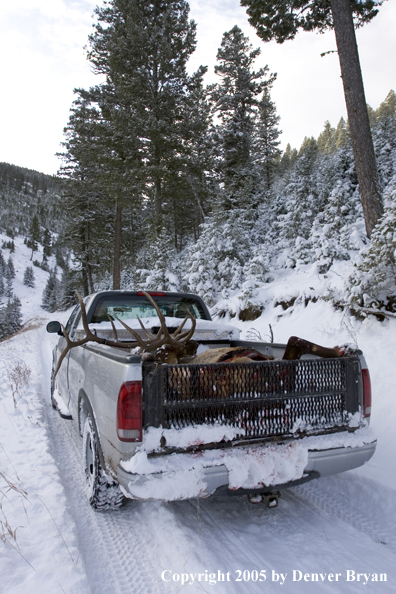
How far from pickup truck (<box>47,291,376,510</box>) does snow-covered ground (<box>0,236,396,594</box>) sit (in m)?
0.30

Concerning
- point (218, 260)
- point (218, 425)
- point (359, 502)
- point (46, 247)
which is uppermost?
point (46, 247)

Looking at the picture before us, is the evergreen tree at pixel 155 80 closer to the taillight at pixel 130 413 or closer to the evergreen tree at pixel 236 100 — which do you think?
the evergreen tree at pixel 236 100

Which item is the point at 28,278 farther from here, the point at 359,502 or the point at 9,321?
the point at 359,502

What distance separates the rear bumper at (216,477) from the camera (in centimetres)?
218

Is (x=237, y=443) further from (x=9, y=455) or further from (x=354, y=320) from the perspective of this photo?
(x=354, y=320)

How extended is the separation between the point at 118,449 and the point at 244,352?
58.0 inches

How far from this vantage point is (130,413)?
228 cm

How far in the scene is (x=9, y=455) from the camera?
12.8 feet

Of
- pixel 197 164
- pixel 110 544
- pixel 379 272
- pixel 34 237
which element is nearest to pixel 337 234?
pixel 379 272

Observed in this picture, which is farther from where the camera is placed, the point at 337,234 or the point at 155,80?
the point at 155,80

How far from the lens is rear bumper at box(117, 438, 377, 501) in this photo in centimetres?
218

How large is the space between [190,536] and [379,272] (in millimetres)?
6155

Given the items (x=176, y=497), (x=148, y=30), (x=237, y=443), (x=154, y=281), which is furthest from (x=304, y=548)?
(x=148, y=30)

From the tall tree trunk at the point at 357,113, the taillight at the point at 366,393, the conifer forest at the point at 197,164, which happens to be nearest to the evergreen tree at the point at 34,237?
the conifer forest at the point at 197,164
